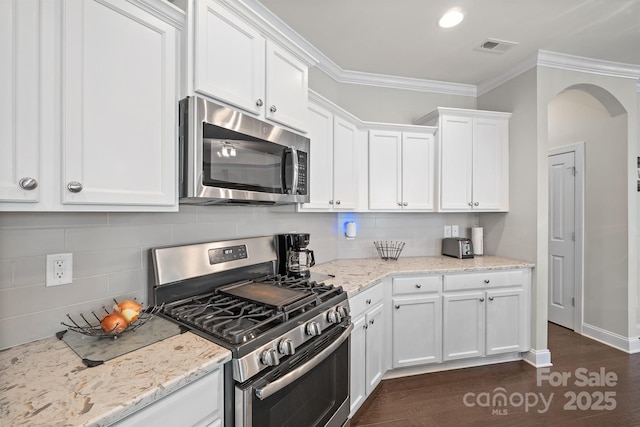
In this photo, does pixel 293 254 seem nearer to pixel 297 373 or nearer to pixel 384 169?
pixel 297 373

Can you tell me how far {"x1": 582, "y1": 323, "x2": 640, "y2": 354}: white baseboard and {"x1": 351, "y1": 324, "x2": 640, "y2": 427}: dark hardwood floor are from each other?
115mm

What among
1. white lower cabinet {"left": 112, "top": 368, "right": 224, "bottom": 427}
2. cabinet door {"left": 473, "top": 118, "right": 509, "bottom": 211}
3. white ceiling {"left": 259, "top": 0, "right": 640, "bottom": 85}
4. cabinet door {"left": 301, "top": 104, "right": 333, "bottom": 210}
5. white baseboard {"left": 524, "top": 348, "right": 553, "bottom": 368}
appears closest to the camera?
white lower cabinet {"left": 112, "top": 368, "right": 224, "bottom": 427}

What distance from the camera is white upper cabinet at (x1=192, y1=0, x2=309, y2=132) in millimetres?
1382

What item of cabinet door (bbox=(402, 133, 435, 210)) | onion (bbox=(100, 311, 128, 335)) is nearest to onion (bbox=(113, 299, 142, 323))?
onion (bbox=(100, 311, 128, 335))

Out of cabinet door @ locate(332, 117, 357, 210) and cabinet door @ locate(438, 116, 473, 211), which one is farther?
cabinet door @ locate(438, 116, 473, 211)

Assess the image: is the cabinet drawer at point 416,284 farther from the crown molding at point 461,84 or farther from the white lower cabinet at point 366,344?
the crown molding at point 461,84

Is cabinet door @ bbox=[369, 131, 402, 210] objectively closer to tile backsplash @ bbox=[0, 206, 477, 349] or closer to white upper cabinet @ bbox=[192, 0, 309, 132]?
white upper cabinet @ bbox=[192, 0, 309, 132]

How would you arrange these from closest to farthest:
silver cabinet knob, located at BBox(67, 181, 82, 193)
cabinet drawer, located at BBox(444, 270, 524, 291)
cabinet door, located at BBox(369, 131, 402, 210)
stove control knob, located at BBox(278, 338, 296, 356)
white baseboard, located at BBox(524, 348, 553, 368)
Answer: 1. silver cabinet knob, located at BBox(67, 181, 82, 193)
2. stove control knob, located at BBox(278, 338, 296, 356)
3. cabinet drawer, located at BBox(444, 270, 524, 291)
4. white baseboard, located at BBox(524, 348, 553, 368)
5. cabinet door, located at BBox(369, 131, 402, 210)

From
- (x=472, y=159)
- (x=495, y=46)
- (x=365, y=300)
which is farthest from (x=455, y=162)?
(x=365, y=300)

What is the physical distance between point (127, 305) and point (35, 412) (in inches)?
19.7

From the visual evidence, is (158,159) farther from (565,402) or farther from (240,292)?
(565,402)

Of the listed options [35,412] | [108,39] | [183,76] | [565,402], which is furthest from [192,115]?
[565,402]

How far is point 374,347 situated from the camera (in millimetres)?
2252

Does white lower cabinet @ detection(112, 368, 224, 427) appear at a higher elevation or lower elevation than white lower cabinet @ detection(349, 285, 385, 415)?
higher
